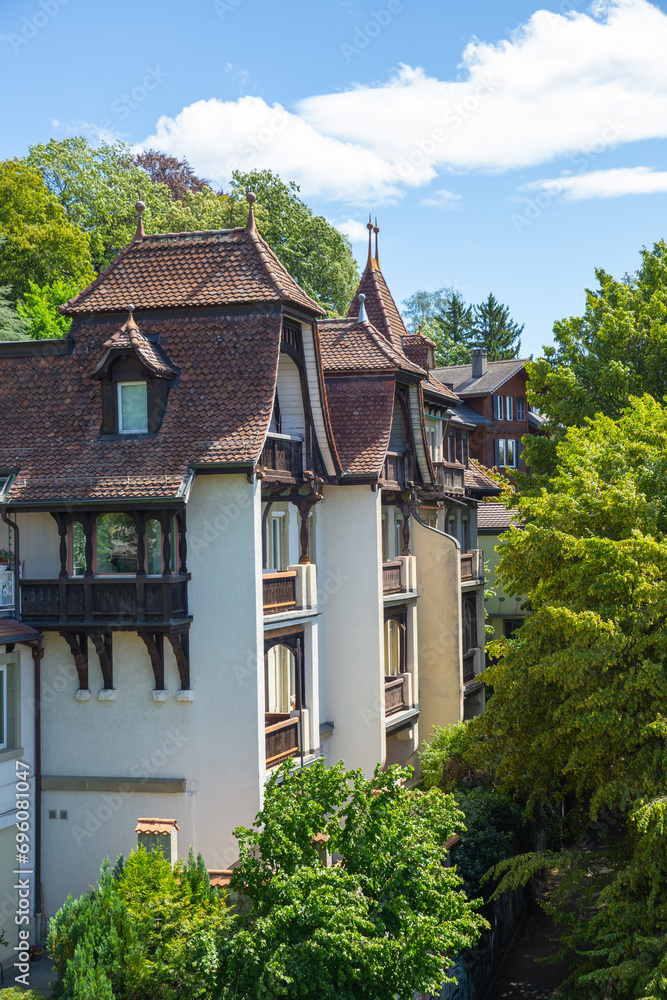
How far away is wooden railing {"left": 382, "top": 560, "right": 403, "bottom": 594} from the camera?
1141 inches

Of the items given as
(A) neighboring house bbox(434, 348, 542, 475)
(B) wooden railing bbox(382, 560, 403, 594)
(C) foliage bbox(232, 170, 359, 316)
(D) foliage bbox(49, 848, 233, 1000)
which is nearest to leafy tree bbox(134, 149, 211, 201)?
(C) foliage bbox(232, 170, 359, 316)

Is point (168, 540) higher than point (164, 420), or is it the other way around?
point (164, 420)

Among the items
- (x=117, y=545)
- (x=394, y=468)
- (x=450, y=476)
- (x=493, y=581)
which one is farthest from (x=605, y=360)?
(x=117, y=545)

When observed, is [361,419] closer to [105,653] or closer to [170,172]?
[105,653]

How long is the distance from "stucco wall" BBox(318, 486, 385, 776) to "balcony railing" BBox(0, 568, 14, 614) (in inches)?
338

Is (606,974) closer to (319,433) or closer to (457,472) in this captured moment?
(319,433)

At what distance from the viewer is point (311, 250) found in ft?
207

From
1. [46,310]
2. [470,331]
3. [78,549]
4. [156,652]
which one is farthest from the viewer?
[470,331]

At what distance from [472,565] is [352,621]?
11863 millimetres

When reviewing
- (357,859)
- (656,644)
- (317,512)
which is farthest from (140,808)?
(656,644)

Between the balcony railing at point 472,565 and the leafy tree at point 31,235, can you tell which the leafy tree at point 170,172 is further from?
the balcony railing at point 472,565

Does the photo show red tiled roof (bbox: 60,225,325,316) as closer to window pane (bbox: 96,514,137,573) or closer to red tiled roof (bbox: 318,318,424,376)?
red tiled roof (bbox: 318,318,424,376)

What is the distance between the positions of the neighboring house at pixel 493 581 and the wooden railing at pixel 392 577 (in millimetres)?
18097

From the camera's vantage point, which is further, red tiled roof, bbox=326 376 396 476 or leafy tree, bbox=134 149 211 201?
leafy tree, bbox=134 149 211 201
